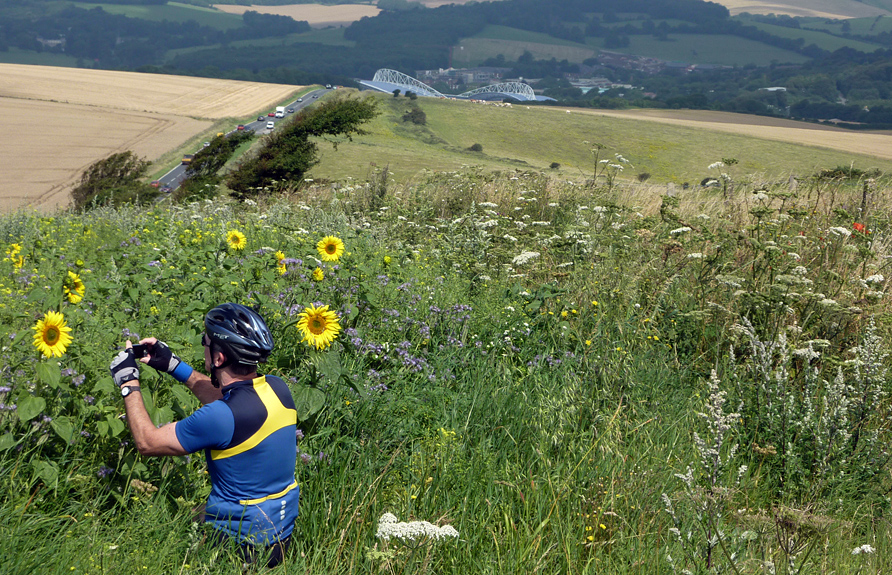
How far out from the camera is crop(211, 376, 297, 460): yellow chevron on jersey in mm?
2771

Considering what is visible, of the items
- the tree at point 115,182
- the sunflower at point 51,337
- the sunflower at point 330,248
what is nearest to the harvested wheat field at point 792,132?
the tree at point 115,182

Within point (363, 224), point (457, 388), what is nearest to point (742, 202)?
point (363, 224)

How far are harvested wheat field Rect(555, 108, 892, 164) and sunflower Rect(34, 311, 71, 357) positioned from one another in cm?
6620

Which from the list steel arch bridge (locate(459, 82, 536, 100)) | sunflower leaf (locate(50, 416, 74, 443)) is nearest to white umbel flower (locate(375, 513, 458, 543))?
sunflower leaf (locate(50, 416, 74, 443))

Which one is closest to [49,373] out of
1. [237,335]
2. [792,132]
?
[237,335]

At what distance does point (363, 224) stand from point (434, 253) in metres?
1.94

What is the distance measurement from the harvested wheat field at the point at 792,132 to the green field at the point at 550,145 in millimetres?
Result: 3340

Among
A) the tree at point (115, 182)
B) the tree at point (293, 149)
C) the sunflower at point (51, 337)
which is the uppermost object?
the sunflower at point (51, 337)

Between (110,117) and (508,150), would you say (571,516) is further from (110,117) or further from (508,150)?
(110,117)

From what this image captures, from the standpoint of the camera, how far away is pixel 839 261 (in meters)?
6.43

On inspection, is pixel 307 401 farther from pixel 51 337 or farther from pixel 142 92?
pixel 142 92

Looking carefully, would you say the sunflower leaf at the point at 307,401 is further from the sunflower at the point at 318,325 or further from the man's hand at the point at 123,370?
the man's hand at the point at 123,370

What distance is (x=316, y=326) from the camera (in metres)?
3.35

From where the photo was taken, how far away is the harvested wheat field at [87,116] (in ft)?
139
